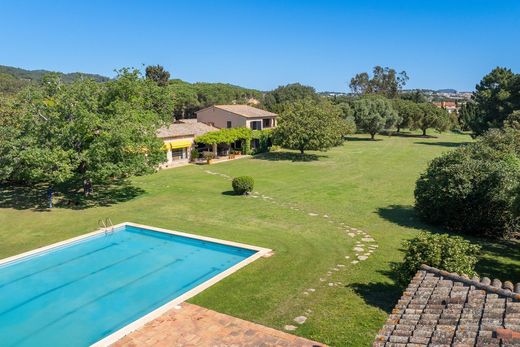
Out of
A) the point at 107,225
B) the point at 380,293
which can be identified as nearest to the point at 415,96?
the point at 107,225

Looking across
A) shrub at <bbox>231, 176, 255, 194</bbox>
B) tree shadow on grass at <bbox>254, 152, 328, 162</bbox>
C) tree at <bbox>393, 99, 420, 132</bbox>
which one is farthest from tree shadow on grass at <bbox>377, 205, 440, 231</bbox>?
tree at <bbox>393, 99, 420, 132</bbox>

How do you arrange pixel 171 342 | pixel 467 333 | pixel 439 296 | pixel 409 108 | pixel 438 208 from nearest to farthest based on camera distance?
1. pixel 467 333
2. pixel 439 296
3. pixel 171 342
4. pixel 438 208
5. pixel 409 108

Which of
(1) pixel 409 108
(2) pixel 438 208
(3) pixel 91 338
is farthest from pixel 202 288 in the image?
(1) pixel 409 108

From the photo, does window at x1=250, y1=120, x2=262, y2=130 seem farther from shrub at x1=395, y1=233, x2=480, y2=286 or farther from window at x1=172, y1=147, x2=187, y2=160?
shrub at x1=395, y1=233, x2=480, y2=286

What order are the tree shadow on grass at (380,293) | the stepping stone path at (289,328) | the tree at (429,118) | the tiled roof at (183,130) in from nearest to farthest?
the stepping stone path at (289,328) < the tree shadow on grass at (380,293) < the tiled roof at (183,130) < the tree at (429,118)

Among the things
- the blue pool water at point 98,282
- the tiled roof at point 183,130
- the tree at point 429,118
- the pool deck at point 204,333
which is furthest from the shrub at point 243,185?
the tree at point 429,118

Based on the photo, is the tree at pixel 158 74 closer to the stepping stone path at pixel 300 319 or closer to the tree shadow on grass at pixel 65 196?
the tree shadow on grass at pixel 65 196

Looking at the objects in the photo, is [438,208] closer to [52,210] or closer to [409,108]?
[52,210]
